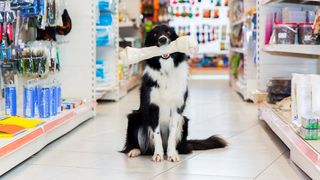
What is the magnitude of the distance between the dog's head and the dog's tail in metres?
0.67

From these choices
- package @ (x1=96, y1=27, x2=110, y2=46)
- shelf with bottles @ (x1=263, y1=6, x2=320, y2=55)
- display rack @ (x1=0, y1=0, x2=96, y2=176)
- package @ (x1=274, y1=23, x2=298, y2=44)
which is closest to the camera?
shelf with bottles @ (x1=263, y1=6, x2=320, y2=55)

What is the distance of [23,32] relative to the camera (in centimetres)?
347

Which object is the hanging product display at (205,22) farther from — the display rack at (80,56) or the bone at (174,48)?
the bone at (174,48)

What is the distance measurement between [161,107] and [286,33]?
1.16 meters

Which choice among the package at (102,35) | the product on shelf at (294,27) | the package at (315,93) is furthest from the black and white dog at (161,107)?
the package at (102,35)

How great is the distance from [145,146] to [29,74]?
1.04 meters

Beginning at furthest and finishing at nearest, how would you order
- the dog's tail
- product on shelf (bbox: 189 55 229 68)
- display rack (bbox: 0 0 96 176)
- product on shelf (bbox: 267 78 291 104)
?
product on shelf (bbox: 189 55 229 68), display rack (bbox: 0 0 96 176), product on shelf (bbox: 267 78 291 104), the dog's tail

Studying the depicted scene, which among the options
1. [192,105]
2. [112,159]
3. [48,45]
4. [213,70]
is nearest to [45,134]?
[112,159]

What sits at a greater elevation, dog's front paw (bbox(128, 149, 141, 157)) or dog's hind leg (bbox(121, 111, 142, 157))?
dog's hind leg (bbox(121, 111, 142, 157))

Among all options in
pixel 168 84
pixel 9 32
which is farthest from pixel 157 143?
pixel 9 32

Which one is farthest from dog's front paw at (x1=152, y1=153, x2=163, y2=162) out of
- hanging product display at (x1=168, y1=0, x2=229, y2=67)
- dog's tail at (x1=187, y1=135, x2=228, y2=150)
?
hanging product display at (x1=168, y1=0, x2=229, y2=67)

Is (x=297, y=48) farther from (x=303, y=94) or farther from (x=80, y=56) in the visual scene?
(x=80, y=56)

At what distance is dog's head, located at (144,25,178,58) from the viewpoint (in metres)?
2.64

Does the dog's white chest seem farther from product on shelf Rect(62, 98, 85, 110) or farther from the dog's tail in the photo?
product on shelf Rect(62, 98, 85, 110)
